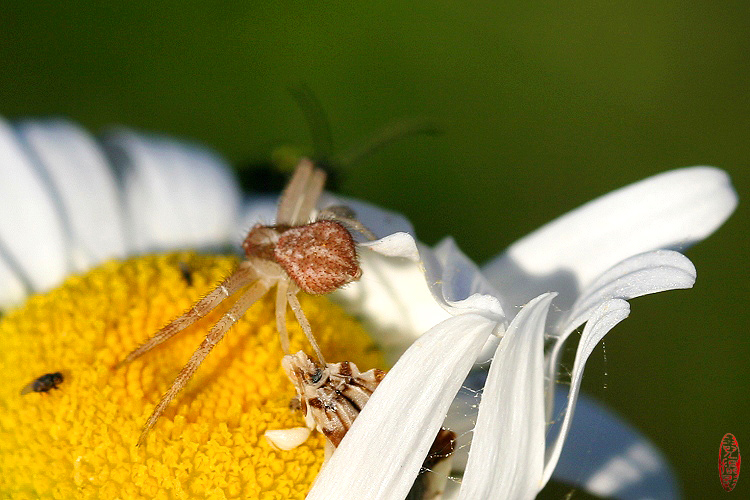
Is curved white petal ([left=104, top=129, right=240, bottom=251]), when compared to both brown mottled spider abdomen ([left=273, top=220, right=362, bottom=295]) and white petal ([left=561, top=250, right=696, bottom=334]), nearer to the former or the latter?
brown mottled spider abdomen ([left=273, top=220, right=362, bottom=295])

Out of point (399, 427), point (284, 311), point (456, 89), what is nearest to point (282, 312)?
point (284, 311)

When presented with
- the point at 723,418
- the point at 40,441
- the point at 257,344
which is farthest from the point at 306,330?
the point at 723,418

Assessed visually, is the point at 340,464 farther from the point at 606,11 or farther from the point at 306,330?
the point at 606,11

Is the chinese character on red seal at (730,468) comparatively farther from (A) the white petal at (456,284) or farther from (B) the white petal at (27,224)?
(B) the white petal at (27,224)

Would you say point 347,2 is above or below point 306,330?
above

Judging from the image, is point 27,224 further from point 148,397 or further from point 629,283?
point 629,283
